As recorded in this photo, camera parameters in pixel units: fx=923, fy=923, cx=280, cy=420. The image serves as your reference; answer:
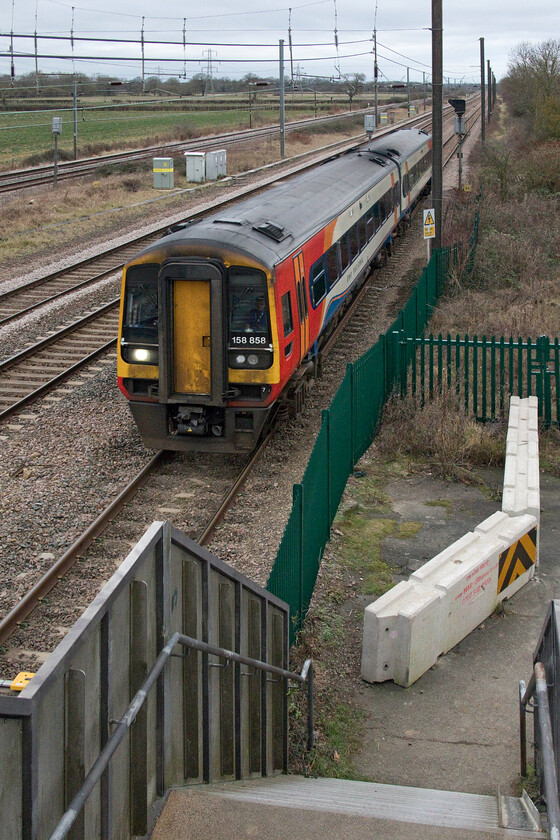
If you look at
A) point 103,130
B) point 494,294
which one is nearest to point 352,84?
point 103,130

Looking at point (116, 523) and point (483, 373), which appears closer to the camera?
point (116, 523)

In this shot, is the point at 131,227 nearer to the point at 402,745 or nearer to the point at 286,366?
the point at 286,366

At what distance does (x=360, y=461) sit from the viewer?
37.7 ft

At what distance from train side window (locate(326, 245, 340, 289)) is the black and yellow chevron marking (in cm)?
698

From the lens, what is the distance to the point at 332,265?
14.5m

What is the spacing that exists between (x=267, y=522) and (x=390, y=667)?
3.12 meters

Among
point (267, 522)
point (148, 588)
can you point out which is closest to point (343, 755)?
point (148, 588)

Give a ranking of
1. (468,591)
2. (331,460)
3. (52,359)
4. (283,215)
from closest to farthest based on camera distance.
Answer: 1. (468,591)
2. (331,460)
3. (283,215)
4. (52,359)

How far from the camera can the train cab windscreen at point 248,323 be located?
34.2 ft

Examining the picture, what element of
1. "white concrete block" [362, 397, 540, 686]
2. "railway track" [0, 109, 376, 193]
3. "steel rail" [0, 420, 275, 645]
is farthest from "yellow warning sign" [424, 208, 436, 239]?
"railway track" [0, 109, 376, 193]

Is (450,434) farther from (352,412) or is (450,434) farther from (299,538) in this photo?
(299,538)

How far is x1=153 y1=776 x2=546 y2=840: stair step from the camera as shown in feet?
12.9

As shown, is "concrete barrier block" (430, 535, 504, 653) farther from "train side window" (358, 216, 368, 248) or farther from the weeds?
"train side window" (358, 216, 368, 248)

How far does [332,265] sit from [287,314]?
3.67 metres
